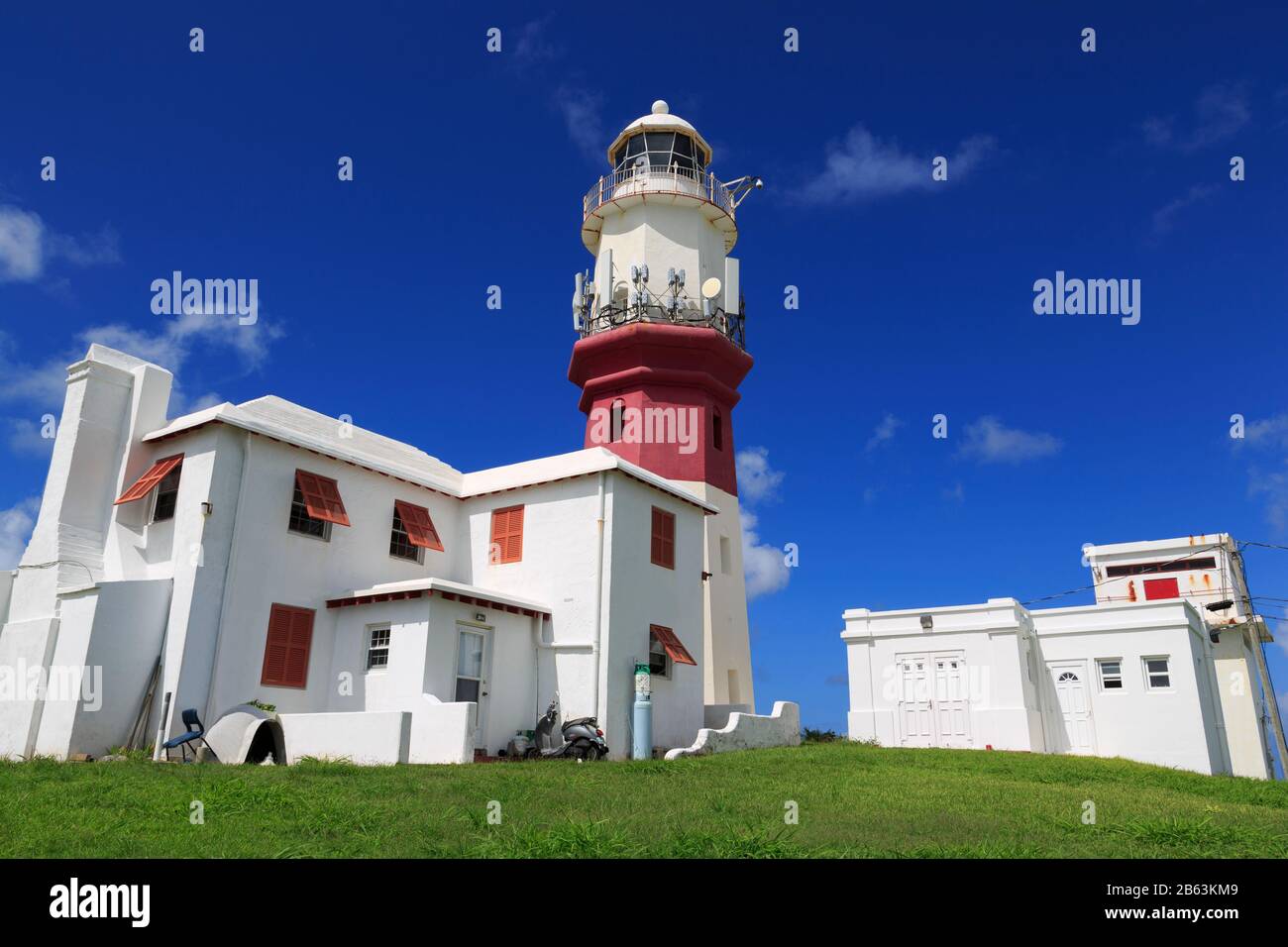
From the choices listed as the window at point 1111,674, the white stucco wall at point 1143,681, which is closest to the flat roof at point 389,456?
the white stucco wall at point 1143,681

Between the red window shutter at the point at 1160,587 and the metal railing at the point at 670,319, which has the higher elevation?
the metal railing at the point at 670,319

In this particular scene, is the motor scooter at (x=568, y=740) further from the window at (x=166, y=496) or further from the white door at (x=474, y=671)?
the window at (x=166, y=496)

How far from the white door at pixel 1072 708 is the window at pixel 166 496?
2257 cm

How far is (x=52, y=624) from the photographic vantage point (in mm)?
17172

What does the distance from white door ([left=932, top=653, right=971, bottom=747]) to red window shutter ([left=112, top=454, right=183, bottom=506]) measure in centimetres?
1911

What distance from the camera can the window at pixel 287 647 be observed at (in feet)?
60.5

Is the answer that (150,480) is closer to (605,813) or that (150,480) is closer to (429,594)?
(429,594)

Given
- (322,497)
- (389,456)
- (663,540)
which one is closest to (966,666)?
(663,540)

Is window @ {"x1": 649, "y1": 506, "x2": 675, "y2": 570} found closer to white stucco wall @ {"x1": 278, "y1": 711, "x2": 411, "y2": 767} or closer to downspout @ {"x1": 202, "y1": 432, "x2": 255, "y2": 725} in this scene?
white stucco wall @ {"x1": 278, "y1": 711, "x2": 411, "y2": 767}

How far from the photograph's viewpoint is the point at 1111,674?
997 inches

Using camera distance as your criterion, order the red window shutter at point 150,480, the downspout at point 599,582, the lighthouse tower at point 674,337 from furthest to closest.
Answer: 1. the lighthouse tower at point 674,337
2. the downspout at point 599,582
3. the red window shutter at point 150,480

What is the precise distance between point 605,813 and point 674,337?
19529 mm
